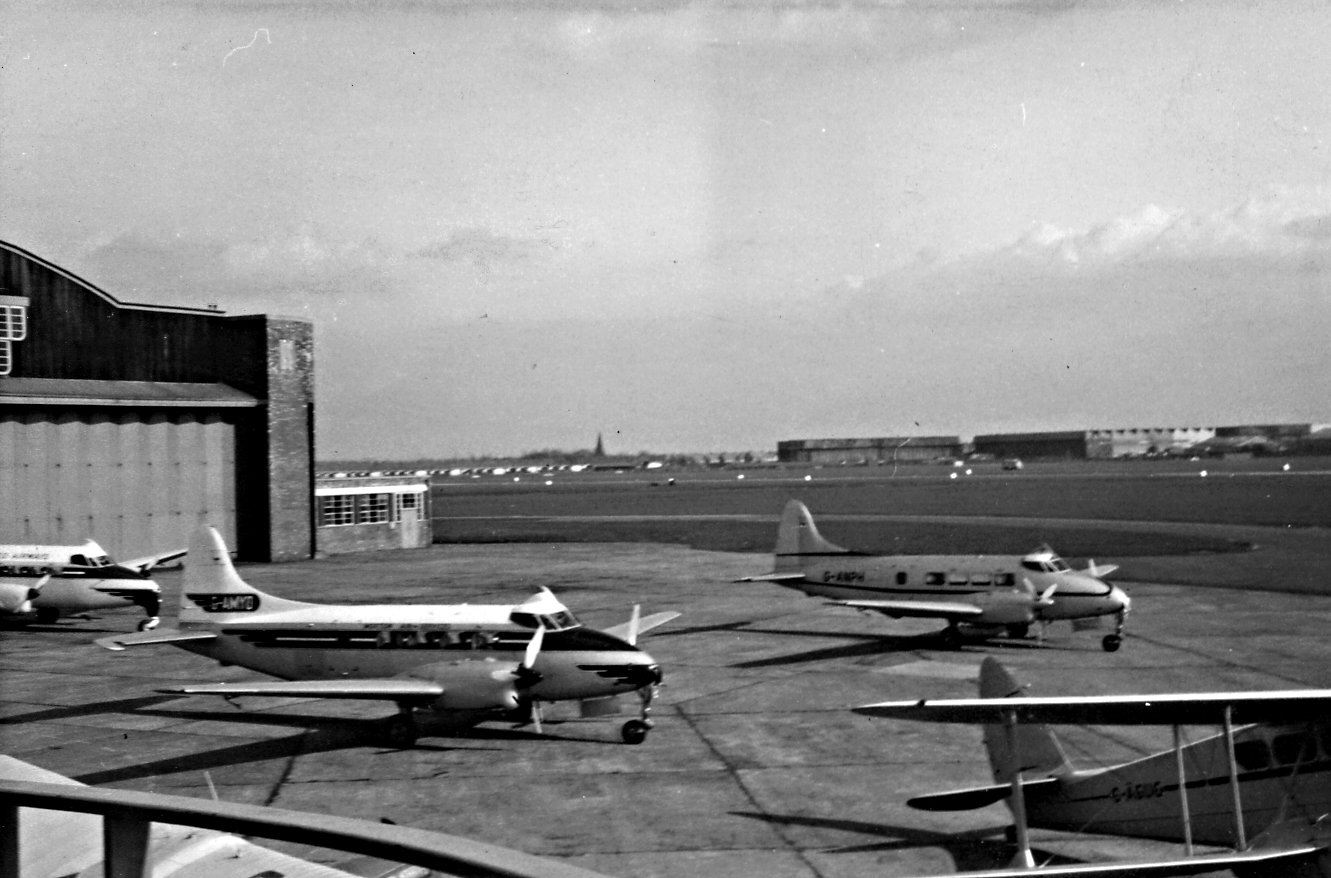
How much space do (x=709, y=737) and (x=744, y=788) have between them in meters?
3.77

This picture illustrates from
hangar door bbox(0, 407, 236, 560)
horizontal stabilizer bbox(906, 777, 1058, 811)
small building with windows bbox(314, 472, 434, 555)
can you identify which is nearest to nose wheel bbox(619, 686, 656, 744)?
horizontal stabilizer bbox(906, 777, 1058, 811)

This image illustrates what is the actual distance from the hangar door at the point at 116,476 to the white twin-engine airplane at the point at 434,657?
34.9 metres

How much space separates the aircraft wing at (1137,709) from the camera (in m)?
11.7

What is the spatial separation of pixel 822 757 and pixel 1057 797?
256 inches

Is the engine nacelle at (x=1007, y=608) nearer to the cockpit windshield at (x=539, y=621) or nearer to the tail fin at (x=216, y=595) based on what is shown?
the cockpit windshield at (x=539, y=621)

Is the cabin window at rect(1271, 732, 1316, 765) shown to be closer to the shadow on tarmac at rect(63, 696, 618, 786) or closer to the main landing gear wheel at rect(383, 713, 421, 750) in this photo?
the shadow on tarmac at rect(63, 696, 618, 786)

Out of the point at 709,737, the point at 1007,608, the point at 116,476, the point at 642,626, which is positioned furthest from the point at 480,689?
the point at 116,476

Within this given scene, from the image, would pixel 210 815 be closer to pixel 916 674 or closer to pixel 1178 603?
pixel 916 674

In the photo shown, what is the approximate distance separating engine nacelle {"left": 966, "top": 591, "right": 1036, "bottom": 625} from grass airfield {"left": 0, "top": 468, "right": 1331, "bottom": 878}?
96cm

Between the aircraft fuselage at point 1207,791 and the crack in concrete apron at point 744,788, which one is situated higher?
the aircraft fuselage at point 1207,791

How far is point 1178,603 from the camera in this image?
42406mm

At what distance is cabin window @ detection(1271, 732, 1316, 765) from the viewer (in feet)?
39.1

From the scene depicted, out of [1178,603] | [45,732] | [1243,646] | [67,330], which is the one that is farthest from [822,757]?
[67,330]

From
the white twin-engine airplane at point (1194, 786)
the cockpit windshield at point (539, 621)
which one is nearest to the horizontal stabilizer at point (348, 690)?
the cockpit windshield at point (539, 621)
